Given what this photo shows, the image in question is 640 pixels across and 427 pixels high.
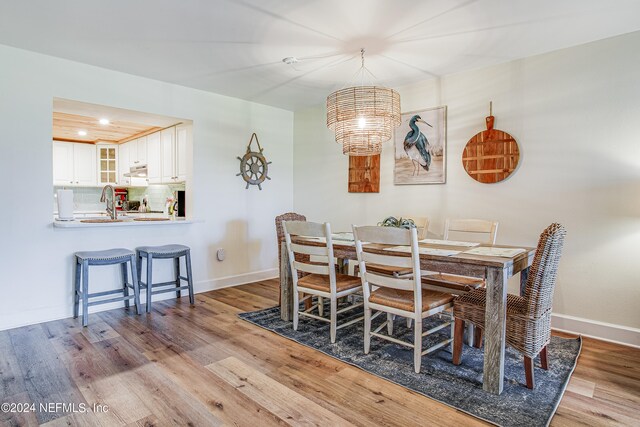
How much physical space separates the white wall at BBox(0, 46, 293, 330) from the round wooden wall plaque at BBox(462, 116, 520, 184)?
8.74ft

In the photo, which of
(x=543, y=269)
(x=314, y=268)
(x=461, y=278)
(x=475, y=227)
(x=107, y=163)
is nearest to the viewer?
(x=543, y=269)

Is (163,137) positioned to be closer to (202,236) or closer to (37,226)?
(202,236)

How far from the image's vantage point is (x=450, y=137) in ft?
12.4

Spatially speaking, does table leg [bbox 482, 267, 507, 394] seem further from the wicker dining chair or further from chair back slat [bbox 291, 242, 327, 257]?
chair back slat [bbox 291, 242, 327, 257]

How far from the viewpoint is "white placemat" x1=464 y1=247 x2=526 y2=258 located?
233 centimetres

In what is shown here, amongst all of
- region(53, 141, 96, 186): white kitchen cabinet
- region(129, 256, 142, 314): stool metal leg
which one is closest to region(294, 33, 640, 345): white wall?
region(129, 256, 142, 314): stool metal leg

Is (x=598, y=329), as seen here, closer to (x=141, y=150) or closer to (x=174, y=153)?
(x=174, y=153)

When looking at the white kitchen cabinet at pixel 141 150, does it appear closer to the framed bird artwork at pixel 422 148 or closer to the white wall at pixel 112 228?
the white wall at pixel 112 228

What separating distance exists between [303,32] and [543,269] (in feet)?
7.64

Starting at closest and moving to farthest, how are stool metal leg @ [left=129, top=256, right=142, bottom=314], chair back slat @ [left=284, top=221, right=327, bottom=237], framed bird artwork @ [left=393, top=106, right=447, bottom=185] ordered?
chair back slat @ [left=284, top=221, right=327, bottom=237], stool metal leg @ [left=129, top=256, right=142, bottom=314], framed bird artwork @ [left=393, top=106, right=447, bottom=185]

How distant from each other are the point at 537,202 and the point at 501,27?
154cm

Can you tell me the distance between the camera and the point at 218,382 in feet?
7.23

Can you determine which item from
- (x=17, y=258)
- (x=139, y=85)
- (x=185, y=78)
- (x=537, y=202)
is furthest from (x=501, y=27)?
(x=17, y=258)

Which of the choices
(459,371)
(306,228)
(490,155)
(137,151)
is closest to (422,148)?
(490,155)
